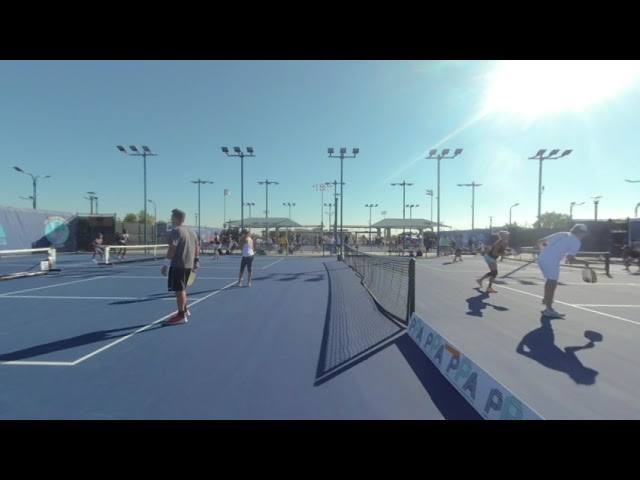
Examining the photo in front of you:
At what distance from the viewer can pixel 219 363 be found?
4035mm

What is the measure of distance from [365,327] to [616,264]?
2427 centimetres

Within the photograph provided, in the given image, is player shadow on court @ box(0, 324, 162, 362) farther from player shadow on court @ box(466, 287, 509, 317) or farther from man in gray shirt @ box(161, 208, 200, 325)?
player shadow on court @ box(466, 287, 509, 317)

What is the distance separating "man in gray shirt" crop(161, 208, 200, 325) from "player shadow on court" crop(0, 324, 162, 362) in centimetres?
47

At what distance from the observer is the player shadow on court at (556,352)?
3.79m

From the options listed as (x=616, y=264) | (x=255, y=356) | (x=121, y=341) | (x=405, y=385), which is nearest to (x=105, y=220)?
(x=121, y=341)

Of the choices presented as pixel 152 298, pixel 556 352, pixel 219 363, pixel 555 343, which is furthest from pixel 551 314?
pixel 152 298

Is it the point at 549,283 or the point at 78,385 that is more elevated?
the point at 549,283

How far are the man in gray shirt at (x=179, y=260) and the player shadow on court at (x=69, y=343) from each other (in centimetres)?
47

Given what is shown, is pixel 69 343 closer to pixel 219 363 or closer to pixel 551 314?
pixel 219 363

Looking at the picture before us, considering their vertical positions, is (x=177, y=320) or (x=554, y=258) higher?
(x=554, y=258)

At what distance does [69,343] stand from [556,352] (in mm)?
7259

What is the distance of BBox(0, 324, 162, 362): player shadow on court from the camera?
4254mm
